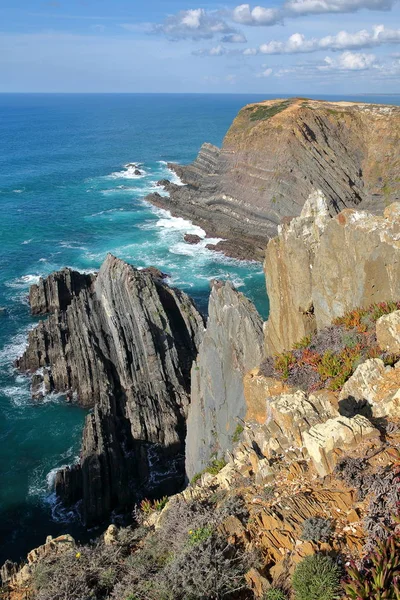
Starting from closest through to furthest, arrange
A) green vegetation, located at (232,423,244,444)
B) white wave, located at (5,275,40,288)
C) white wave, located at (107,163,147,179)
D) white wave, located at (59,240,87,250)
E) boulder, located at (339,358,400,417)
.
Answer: boulder, located at (339,358,400,417) → green vegetation, located at (232,423,244,444) → white wave, located at (5,275,40,288) → white wave, located at (59,240,87,250) → white wave, located at (107,163,147,179)

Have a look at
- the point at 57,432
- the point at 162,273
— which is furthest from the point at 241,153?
the point at 57,432

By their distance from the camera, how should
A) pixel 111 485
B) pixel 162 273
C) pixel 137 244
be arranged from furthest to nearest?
pixel 137 244 → pixel 162 273 → pixel 111 485

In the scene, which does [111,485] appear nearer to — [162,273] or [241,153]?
[162,273]

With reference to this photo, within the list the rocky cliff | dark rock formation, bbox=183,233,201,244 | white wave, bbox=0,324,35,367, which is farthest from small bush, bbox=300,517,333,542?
dark rock formation, bbox=183,233,201,244

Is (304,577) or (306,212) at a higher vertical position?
(306,212)

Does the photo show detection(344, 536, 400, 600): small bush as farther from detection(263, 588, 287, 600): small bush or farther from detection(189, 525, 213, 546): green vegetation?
detection(189, 525, 213, 546): green vegetation
